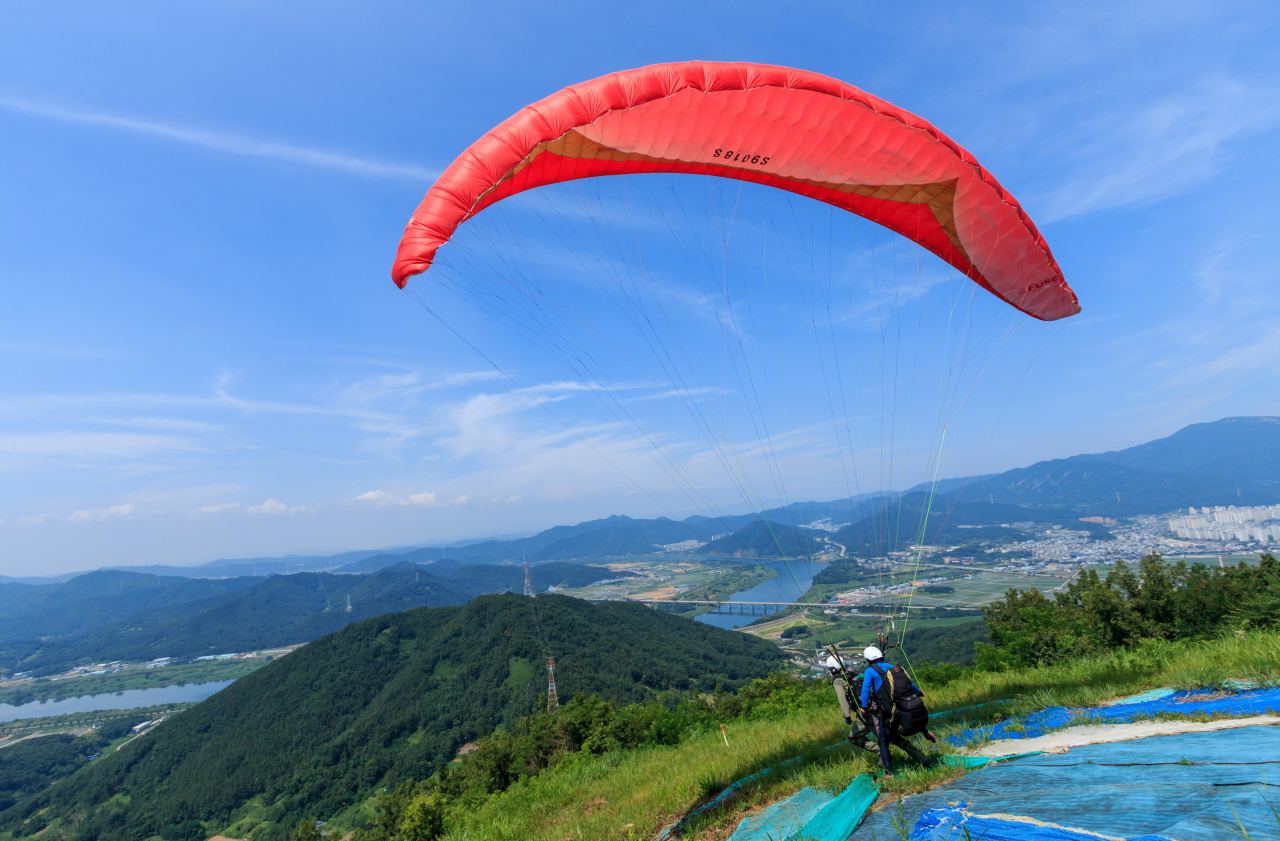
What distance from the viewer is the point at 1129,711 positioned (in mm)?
4863

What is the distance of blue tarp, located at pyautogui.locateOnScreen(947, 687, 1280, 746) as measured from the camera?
4332mm

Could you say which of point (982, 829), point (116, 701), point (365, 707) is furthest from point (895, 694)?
point (116, 701)

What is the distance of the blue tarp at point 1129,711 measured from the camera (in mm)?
4332

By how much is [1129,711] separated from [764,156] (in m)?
7.35

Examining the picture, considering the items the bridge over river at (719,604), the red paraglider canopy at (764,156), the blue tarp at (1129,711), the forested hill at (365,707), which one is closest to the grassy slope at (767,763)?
the blue tarp at (1129,711)

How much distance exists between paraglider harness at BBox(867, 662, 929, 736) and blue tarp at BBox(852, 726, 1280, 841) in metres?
0.49

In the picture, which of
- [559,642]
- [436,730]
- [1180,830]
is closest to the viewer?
[1180,830]

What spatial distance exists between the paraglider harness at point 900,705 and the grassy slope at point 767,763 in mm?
356

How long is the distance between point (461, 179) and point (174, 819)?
98827 mm

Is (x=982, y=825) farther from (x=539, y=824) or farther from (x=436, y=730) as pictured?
(x=436, y=730)

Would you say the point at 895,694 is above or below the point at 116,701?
above

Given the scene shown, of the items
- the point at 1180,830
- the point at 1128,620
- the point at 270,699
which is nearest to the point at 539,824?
the point at 1180,830

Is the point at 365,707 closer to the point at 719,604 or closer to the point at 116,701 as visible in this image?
the point at 719,604

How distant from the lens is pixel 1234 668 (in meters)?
5.33
